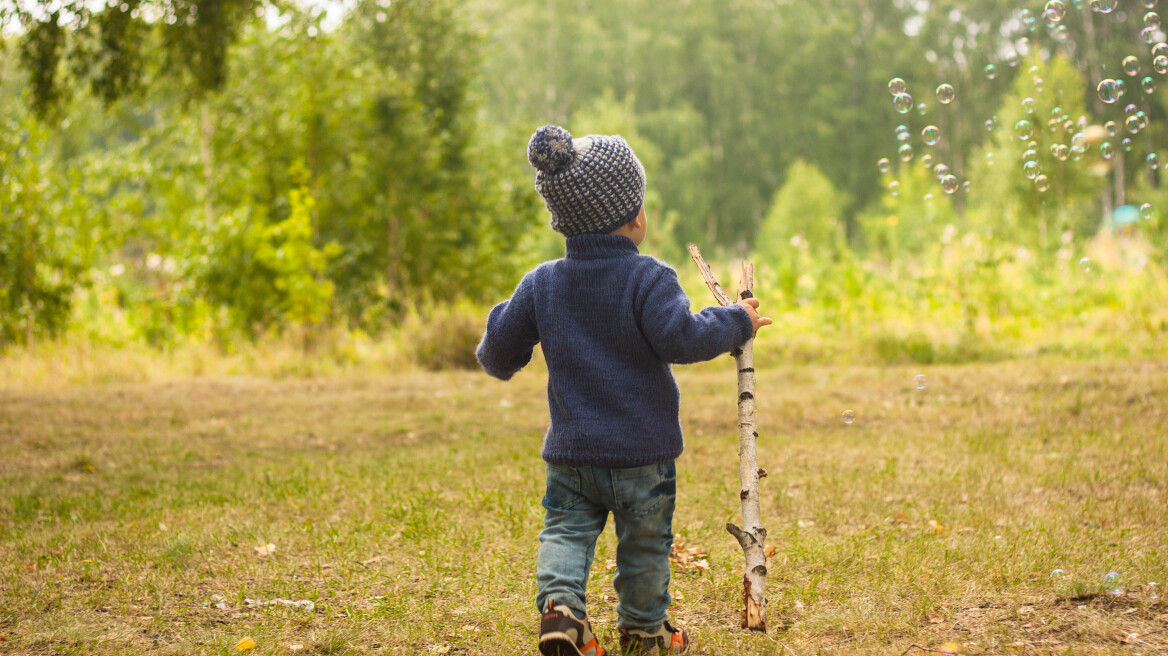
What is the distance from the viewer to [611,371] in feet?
9.50

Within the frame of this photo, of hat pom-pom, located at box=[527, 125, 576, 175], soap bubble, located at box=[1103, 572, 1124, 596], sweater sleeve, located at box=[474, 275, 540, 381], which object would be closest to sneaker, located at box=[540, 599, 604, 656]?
sweater sleeve, located at box=[474, 275, 540, 381]

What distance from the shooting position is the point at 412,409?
27.2ft

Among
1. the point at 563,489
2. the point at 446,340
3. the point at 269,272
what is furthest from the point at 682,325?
the point at 269,272

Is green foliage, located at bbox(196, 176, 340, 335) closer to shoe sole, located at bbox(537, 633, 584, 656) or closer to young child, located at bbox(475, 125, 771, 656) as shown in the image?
young child, located at bbox(475, 125, 771, 656)

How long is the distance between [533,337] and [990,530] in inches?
102

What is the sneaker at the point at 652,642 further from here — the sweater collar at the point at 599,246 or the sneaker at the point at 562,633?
the sweater collar at the point at 599,246

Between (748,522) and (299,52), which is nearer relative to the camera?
(748,522)

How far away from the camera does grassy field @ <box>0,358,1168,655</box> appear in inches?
129

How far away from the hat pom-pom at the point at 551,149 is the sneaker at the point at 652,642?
1.56 meters

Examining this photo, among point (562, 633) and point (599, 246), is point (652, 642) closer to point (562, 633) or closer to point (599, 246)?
point (562, 633)

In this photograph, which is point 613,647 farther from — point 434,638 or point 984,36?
point 984,36

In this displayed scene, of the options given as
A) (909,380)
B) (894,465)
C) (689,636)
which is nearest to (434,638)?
(689,636)

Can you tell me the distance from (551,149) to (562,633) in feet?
4.87

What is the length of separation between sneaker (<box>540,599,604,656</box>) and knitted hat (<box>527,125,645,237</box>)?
121 centimetres
